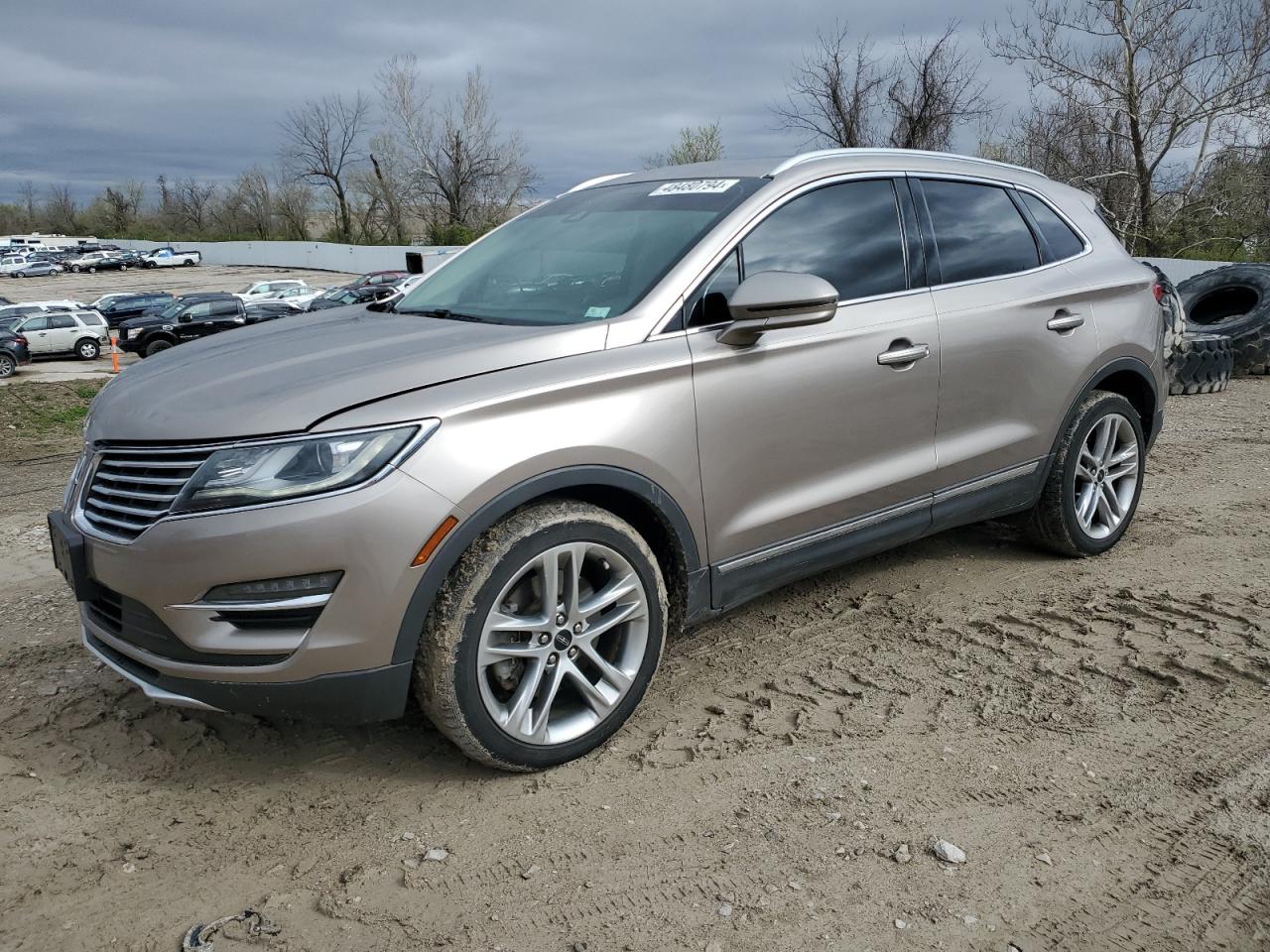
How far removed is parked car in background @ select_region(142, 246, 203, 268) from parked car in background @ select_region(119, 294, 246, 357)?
46.6 metres

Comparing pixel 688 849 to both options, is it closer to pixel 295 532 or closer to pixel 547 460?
Result: pixel 547 460

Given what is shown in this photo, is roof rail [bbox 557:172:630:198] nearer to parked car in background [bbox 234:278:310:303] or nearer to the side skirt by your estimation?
the side skirt

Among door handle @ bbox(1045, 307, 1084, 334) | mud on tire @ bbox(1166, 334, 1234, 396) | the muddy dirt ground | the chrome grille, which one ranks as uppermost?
door handle @ bbox(1045, 307, 1084, 334)

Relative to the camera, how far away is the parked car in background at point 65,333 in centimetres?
2612

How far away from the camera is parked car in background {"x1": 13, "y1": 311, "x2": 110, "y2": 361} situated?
2612 cm

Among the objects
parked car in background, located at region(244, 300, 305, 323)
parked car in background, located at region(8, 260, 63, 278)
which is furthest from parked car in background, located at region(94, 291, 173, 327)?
parked car in background, located at region(8, 260, 63, 278)

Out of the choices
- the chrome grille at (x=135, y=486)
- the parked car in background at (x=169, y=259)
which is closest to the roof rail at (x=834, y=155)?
the chrome grille at (x=135, y=486)

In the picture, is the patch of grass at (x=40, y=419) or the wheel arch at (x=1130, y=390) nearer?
the wheel arch at (x=1130, y=390)

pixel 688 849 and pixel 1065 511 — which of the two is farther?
pixel 1065 511

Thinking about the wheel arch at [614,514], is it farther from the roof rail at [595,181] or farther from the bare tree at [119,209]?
the bare tree at [119,209]

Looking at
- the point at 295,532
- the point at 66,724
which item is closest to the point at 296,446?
the point at 295,532

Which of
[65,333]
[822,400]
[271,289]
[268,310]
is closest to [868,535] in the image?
[822,400]

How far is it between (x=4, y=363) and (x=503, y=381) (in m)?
24.9

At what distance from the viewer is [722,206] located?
11.4 feet
